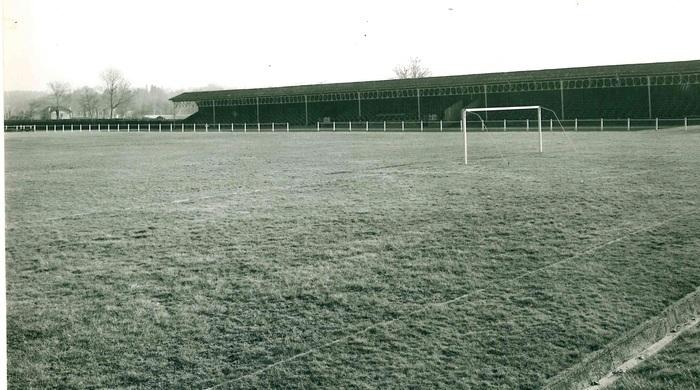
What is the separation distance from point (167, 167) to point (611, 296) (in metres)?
16.1

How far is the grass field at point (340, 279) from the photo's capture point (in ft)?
16.8

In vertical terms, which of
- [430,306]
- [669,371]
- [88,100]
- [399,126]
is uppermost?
[88,100]

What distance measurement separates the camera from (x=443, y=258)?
8.06 m

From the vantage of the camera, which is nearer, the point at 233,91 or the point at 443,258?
the point at 443,258

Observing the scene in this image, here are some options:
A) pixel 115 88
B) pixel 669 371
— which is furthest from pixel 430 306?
pixel 115 88

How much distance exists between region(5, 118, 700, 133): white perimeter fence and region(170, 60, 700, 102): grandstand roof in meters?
3.36

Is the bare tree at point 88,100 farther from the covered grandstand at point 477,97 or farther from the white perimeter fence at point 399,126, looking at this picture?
the covered grandstand at point 477,97

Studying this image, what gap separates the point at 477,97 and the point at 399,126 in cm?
693

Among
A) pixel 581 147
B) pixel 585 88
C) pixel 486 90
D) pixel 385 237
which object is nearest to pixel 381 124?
pixel 486 90

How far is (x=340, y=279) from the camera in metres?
7.23

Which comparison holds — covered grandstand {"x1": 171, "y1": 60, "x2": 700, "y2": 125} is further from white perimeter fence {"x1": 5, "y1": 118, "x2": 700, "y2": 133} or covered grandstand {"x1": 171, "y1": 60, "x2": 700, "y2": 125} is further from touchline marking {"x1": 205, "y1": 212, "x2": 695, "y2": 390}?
touchline marking {"x1": 205, "y1": 212, "x2": 695, "y2": 390}

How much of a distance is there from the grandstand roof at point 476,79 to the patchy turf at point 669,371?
128 ft

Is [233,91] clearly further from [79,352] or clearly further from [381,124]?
[79,352]

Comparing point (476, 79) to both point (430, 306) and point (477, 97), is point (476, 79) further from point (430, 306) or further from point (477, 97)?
point (430, 306)
